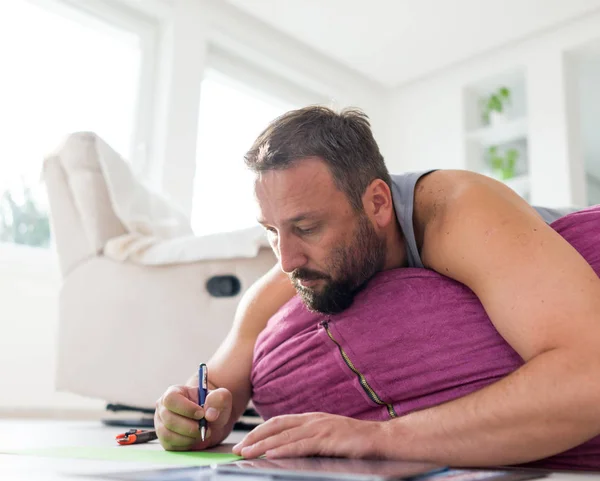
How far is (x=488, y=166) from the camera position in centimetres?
465

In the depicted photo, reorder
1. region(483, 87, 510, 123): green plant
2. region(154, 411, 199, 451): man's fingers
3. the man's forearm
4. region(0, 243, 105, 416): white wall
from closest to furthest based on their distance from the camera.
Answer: the man's forearm < region(154, 411, 199, 451): man's fingers < region(0, 243, 105, 416): white wall < region(483, 87, 510, 123): green plant

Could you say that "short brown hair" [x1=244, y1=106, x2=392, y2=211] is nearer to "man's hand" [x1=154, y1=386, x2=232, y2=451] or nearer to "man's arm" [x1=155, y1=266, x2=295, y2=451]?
"man's arm" [x1=155, y1=266, x2=295, y2=451]

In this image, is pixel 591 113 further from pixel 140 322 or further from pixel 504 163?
pixel 140 322

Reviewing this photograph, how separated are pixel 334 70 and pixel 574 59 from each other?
1.63 m

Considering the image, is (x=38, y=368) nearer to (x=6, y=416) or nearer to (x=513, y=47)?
(x=6, y=416)

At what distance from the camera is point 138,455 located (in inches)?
35.8

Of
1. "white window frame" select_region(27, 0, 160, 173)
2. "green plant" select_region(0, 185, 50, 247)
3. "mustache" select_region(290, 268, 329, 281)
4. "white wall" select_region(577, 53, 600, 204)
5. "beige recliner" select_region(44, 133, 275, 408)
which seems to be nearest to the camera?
"mustache" select_region(290, 268, 329, 281)

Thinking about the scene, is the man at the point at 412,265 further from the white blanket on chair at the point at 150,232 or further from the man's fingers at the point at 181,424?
the white blanket on chair at the point at 150,232

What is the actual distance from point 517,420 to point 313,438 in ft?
0.86

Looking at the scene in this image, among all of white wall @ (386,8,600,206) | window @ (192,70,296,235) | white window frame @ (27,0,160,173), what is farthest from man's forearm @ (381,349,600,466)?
white wall @ (386,8,600,206)

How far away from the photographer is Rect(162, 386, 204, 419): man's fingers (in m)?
1.03

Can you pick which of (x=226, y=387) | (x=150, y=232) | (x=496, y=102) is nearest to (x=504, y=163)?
(x=496, y=102)

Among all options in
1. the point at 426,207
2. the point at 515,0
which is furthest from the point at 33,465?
the point at 515,0

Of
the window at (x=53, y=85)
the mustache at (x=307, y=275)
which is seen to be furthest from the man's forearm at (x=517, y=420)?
the window at (x=53, y=85)
